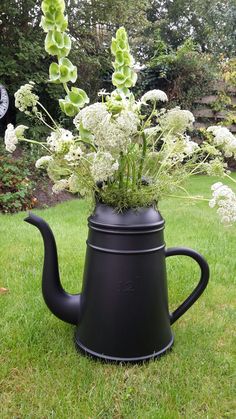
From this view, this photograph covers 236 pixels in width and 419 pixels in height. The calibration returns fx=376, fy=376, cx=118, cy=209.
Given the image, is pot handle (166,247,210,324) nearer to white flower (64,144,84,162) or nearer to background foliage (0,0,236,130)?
white flower (64,144,84,162)

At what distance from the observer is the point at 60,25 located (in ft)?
3.61

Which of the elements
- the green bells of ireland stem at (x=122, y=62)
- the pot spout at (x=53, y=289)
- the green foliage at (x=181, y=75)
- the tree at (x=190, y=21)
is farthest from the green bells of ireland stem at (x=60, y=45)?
the tree at (x=190, y=21)

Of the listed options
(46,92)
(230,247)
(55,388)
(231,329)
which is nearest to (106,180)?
(55,388)

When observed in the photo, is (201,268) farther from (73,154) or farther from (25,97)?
(25,97)

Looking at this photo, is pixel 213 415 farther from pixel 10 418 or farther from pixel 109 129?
pixel 109 129

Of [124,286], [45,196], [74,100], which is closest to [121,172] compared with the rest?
[74,100]

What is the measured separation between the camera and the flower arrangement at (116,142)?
1085 mm

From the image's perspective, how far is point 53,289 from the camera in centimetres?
139

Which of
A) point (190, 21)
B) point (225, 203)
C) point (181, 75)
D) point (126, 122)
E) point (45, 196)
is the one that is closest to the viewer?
point (126, 122)

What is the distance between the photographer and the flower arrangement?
42.7 inches

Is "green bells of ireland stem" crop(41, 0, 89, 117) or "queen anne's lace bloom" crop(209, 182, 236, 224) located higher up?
"green bells of ireland stem" crop(41, 0, 89, 117)

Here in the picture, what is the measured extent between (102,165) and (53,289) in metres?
0.55

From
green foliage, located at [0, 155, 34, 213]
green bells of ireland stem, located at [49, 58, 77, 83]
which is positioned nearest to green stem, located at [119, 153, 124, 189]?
green bells of ireland stem, located at [49, 58, 77, 83]

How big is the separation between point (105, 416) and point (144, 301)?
36 cm
